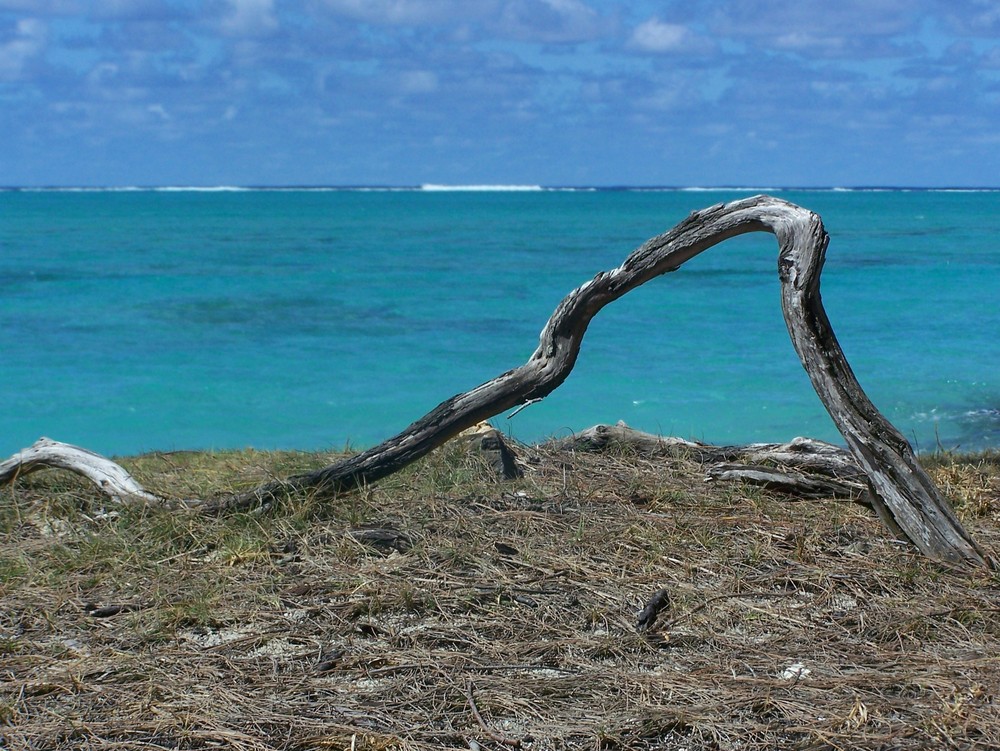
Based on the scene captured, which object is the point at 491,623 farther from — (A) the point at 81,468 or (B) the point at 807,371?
(A) the point at 81,468

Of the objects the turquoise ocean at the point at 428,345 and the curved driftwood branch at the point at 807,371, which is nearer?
the curved driftwood branch at the point at 807,371

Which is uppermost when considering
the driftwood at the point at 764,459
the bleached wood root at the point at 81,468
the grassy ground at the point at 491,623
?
the bleached wood root at the point at 81,468

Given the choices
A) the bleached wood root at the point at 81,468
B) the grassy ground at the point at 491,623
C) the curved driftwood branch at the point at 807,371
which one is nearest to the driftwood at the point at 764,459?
the grassy ground at the point at 491,623

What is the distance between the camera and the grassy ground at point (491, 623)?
10.6 feet

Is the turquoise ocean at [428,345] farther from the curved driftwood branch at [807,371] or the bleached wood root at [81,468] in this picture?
the bleached wood root at [81,468]

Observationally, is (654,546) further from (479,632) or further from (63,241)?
(63,241)

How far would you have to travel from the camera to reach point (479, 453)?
19.5 feet

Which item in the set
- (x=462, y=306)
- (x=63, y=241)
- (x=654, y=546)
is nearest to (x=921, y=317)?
(x=462, y=306)

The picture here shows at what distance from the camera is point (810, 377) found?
4.60 meters

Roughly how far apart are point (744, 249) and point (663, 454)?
4135 cm

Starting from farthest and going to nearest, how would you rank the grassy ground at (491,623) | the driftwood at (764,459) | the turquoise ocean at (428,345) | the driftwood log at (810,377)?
1. the turquoise ocean at (428,345)
2. the driftwood at (764,459)
3. the driftwood log at (810,377)
4. the grassy ground at (491,623)

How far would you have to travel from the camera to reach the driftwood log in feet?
14.8

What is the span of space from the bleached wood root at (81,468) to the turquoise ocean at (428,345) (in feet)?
7.82

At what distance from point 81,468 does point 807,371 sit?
12.5ft
